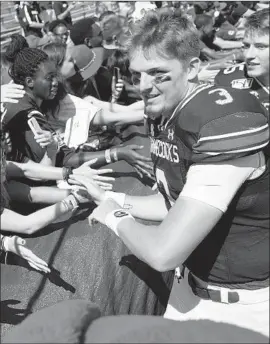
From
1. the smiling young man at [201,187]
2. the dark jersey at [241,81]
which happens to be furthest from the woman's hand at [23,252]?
the dark jersey at [241,81]

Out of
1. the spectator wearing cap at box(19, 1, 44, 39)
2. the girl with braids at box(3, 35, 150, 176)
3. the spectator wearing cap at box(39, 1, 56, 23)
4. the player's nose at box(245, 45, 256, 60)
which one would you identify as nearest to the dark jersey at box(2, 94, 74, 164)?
the girl with braids at box(3, 35, 150, 176)

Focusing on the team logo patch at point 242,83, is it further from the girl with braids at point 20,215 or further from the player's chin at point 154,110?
the player's chin at point 154,110

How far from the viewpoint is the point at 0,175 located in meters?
2.83

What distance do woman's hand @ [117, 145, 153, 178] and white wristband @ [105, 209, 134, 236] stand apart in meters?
1.39

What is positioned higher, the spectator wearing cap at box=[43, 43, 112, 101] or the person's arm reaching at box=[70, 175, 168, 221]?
the person's arm reaching at box=[70, 175, 168, 221]

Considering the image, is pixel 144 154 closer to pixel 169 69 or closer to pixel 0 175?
pixel 0 175

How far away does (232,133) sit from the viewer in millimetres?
1337

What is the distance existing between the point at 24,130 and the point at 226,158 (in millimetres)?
2328

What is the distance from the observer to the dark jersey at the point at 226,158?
Result: 135 centimetres

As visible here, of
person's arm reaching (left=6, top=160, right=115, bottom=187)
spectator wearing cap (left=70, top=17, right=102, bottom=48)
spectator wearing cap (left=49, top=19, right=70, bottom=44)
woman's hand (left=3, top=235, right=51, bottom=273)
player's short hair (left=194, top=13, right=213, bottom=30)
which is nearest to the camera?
woman's hand (left=3, top=235, right=51, bottom=273)

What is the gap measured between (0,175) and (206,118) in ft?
5.85

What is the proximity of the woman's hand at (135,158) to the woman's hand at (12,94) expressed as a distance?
81 cm

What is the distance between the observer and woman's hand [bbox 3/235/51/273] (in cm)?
225

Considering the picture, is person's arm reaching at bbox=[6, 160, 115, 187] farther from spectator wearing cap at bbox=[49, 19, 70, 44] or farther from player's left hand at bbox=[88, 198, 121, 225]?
spectator wearing cap at bbox=[49, 19, 70, 44]
